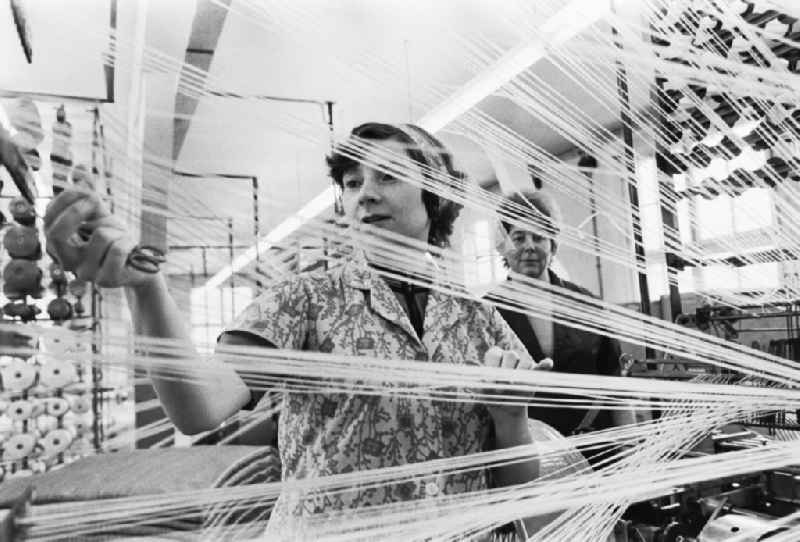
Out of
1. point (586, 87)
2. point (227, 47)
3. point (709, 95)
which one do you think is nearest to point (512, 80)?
point (586, 87)

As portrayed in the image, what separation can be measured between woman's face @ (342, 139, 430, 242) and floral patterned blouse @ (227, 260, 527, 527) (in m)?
0.06

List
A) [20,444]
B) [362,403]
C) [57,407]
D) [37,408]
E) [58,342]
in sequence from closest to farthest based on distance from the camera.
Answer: [58,342]
[362,403]
[20,444]
[37,408]
[57,407]

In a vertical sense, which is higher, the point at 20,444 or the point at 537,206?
the point at 537,206

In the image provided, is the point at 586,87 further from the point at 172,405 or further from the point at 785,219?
the point at 172,405

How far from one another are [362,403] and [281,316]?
0.09 metres

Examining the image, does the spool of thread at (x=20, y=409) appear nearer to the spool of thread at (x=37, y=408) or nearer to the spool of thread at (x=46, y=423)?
the spool of thread at (x=37, y=408)

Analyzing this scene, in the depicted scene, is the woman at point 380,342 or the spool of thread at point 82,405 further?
the spool of thread at point 82,405

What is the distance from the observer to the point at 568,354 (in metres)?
0.56

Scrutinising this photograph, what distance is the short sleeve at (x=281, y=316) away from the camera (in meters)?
0.44

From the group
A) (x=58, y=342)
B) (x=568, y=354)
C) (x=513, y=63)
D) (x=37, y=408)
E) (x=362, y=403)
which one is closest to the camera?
(x=58, y=342)

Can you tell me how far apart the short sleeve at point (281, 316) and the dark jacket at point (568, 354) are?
0.22 meters

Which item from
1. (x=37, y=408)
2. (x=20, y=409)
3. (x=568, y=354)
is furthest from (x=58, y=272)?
(x=37, y=408)

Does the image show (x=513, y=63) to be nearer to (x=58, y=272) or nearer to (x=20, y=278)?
(x=58, y=272)

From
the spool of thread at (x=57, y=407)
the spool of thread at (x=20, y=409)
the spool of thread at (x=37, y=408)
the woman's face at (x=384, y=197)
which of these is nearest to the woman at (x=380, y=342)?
the woman's face at (x=384, y=197)
